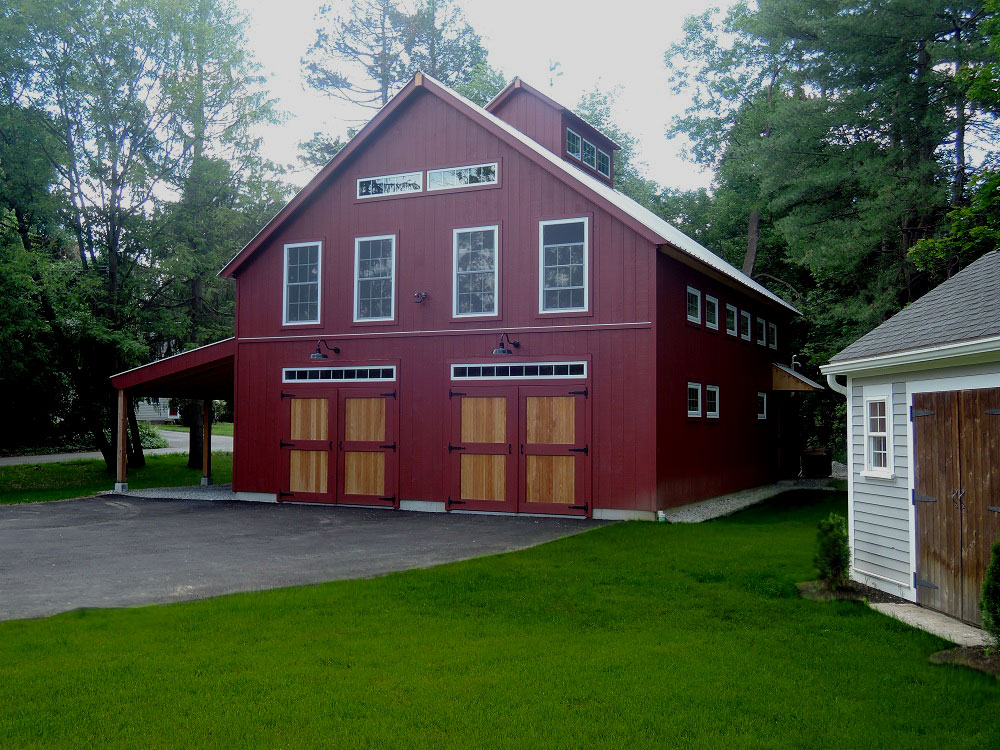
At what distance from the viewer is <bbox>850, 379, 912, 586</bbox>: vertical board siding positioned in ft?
29.5

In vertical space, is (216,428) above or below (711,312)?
below

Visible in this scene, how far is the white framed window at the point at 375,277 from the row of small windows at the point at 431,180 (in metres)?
0.97

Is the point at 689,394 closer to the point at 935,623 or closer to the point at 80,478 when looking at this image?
the point at 935,623

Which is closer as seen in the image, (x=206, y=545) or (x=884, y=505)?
(x=884, y=505)

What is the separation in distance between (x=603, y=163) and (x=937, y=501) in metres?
15.6

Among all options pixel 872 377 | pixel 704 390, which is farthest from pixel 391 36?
pixel 872 377

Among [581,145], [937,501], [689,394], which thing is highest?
[581,145]

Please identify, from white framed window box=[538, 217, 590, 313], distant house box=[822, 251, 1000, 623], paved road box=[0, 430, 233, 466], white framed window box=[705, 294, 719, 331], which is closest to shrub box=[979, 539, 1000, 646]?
distant house box=[822, 251, 1000, 623]

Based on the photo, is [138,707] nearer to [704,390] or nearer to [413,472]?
[413,472]

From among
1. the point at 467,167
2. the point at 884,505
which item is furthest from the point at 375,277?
the point at 884,505

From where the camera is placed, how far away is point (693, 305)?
719 inches

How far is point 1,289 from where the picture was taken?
65.9 feet

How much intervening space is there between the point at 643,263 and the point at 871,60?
31.4ft

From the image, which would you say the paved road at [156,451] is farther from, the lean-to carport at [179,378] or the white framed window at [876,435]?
the white framed window at [876,435]
